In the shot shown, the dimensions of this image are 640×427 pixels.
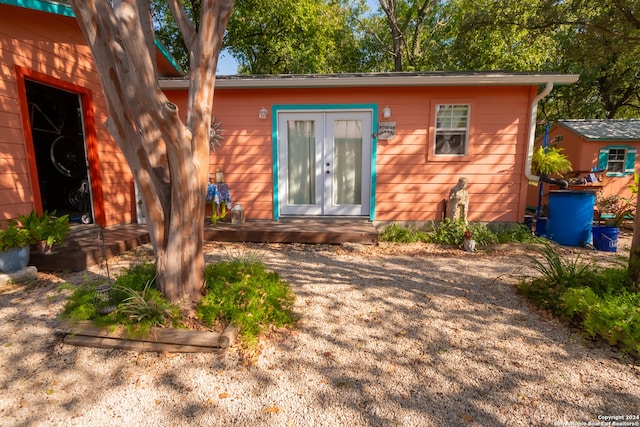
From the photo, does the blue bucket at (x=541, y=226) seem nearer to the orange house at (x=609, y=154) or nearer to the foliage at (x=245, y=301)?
the orange house at (x=609, y=154)

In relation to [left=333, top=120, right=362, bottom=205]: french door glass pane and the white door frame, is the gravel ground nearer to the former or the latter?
the white door frame

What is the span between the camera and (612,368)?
214cm

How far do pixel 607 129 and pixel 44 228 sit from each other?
542 inches

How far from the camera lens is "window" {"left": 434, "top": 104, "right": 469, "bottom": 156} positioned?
5.98m

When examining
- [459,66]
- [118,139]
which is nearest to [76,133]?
[118,139]

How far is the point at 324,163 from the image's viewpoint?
250 inches

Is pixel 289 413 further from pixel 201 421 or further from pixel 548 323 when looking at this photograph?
pixel 548 323

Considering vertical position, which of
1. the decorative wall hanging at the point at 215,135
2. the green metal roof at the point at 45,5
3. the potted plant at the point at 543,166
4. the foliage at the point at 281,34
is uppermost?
the foliage at the point at 281,34

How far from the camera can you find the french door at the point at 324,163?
624 cm

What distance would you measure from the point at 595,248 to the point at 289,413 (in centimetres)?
610

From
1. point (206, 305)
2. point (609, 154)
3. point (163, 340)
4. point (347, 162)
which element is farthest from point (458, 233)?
point (609, 154)

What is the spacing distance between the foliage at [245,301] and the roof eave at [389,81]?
3939 mm

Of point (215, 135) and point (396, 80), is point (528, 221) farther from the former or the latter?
point (215, 135)

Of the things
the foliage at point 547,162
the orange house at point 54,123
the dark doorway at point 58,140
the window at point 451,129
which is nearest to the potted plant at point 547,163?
the foliage at point 547,162
